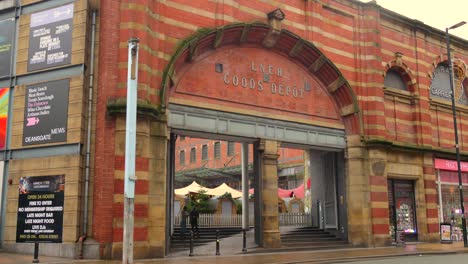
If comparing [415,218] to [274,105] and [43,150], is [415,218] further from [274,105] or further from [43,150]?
[43,150]

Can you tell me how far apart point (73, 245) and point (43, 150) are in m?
4.08

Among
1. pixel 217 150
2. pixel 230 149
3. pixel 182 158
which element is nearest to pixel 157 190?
pixel 230 149

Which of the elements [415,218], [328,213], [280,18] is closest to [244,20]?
[280,18]

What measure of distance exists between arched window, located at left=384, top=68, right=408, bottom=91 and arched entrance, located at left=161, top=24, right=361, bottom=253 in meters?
3.73

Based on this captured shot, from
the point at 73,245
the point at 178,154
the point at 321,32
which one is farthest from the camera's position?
the point at 178,154

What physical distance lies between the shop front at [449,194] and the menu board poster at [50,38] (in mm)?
22296

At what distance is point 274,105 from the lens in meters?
24.5

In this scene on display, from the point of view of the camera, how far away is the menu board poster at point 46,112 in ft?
62.6

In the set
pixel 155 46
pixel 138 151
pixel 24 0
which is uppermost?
pixel 24 0

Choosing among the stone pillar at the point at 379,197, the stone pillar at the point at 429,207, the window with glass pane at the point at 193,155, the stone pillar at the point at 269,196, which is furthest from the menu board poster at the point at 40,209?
the window with glass pane at the point at 193,155

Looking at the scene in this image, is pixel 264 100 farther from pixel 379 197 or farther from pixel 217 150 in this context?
pixel 217 150

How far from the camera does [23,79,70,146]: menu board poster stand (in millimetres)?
19078

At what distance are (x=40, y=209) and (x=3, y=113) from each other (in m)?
4.70

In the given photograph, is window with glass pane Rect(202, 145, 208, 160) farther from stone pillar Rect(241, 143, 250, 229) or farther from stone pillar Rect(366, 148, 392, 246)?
stone pillar Rect(366, 148, 392, 246)
